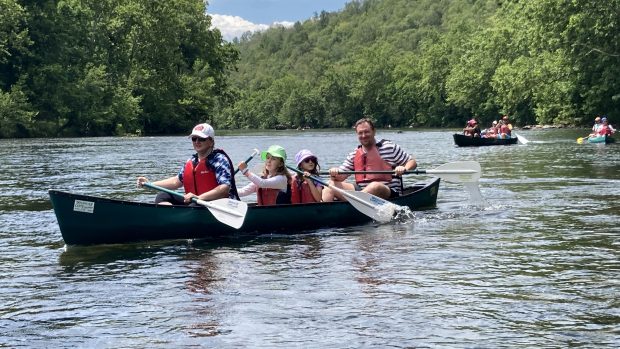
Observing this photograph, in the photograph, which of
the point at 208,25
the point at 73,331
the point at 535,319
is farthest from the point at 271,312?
the point at 208,25

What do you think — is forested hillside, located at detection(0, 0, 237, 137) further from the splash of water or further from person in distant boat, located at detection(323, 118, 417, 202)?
person in distant boat, located at detection(323, 118, 417, 202)

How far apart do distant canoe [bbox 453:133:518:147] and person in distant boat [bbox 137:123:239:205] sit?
24.1 meters

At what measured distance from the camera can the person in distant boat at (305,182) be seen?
36.3 feet

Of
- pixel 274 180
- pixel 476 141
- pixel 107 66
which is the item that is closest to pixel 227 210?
pixel 274 180

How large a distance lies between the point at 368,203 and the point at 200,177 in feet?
7.90

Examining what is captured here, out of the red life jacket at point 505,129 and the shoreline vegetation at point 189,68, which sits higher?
the shoreline vegetation at point 189,68

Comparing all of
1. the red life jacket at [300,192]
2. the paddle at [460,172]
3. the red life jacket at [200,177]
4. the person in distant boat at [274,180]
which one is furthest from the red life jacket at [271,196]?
the paddle at [460,172]

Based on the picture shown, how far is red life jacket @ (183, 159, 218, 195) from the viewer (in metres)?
9.88

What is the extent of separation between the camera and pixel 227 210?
375 inches

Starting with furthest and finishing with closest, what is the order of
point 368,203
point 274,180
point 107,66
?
point 107,66, point 368,203, point 274,180

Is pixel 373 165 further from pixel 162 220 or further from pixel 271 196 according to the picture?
pixel 162 220

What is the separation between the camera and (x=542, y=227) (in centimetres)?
1055

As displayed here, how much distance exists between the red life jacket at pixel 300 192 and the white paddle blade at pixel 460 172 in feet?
8.30

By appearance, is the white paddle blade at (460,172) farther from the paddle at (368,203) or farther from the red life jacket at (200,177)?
the red life jacket at (200,177)
